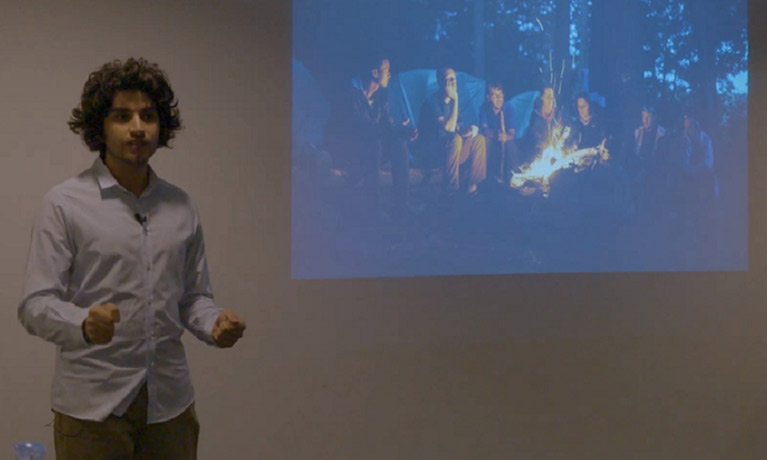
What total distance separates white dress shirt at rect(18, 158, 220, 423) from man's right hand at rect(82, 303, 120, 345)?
0.28 feet

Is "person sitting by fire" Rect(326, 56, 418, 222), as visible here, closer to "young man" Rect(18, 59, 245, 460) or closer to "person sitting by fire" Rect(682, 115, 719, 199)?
"person sitting by fire" Rect(682, 115, 719, 199)

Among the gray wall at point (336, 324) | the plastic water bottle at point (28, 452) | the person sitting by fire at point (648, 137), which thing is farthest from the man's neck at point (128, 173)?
the person sitting by fire at point (648, 137)

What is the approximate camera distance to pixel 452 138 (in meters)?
3.62

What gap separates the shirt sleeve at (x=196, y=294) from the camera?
185cm

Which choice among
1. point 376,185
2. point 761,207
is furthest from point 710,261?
point 376,185

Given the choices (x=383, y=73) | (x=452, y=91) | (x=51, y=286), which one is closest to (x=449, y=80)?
(x=452, y=91)

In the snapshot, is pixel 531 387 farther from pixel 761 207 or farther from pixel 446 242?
pixel 761 207

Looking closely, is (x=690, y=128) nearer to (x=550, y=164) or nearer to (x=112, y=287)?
(x=550, y=164)

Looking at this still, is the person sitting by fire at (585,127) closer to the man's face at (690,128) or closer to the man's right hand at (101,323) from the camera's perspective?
the man's face at (690,128)

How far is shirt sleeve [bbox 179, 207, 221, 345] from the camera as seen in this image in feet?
6.08

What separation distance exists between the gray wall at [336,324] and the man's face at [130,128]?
1.31 metres

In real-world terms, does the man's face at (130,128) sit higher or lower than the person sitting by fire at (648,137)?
lower

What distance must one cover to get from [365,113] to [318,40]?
33cm

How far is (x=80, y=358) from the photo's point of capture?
5.61 ft
